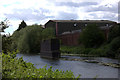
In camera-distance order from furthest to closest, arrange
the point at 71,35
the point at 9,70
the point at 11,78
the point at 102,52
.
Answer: the point at 71,35
the point at 102,52
the point at 9,70
the point at 11,78

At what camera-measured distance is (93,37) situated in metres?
43.7

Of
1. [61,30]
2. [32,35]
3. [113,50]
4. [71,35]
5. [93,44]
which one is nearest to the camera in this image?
[113,50]

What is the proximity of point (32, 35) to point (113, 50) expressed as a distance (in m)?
23.3

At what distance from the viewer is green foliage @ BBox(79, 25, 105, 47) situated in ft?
144

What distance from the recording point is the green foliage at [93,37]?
43.8 meters

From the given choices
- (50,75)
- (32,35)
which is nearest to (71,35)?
(32,35)

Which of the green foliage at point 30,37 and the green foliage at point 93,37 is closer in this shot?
the green foliage at point 93,37

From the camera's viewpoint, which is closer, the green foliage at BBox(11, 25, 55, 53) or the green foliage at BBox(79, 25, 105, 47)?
the green foliage at BBox(79, 25, 105, 47)

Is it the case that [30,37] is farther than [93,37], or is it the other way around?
[30,37]

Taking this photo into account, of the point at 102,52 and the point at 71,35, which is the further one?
the point at 71,35

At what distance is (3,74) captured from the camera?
207 inches

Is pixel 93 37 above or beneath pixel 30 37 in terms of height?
above

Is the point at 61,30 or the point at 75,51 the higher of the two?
the point at 61,30

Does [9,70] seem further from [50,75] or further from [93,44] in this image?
[93,44]
